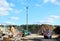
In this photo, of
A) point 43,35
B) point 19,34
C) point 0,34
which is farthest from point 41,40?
point 0,34

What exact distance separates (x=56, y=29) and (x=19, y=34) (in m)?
1.51

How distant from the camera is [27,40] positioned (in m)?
9.24

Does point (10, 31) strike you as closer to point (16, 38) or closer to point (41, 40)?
point (16, 38)

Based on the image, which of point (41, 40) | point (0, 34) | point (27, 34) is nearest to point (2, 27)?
point (0, 34)

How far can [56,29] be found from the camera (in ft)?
30.4

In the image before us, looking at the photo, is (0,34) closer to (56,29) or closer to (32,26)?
(32,26)

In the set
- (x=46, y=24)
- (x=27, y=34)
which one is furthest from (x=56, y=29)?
(x=27, y=34)

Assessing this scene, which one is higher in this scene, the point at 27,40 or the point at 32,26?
the point at 32,26

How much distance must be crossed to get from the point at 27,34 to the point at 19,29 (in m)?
0.40

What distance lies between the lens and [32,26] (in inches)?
364

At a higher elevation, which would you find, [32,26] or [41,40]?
[32,26]

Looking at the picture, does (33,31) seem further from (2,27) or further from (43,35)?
(2,27)

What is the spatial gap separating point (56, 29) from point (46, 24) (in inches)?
18.1

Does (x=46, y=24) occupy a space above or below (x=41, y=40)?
above
